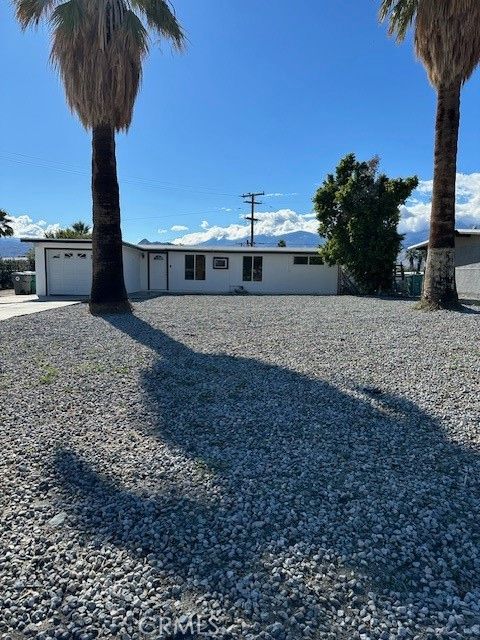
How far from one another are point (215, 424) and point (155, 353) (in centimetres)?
301

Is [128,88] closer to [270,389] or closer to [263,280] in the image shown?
[270,389]

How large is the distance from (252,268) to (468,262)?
10.3 m

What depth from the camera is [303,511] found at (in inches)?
96.3

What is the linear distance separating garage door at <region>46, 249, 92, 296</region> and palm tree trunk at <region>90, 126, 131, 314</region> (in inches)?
327

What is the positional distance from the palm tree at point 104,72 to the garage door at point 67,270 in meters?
8.31

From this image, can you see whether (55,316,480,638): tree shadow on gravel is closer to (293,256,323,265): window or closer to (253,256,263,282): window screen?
(253,256,263,282): window screen

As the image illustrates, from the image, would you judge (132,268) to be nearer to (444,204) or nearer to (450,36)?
(444,204)

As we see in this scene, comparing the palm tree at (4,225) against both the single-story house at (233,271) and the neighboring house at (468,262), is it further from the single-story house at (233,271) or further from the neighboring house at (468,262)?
the neighboring house at (468,262)

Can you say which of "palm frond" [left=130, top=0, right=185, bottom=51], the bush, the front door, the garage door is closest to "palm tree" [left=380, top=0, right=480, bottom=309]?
"palm frond" [left=130, top=0, right=185, bottom=51]

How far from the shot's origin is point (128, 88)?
10250 mm

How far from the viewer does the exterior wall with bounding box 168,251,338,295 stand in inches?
901

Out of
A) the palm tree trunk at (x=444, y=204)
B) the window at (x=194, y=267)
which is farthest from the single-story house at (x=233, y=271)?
the palm tree trunk at (x=444, y=204)

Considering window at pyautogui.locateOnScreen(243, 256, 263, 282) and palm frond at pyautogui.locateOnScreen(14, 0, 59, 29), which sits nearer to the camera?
palm frond at pyautogui.locateOnScreen(14, 0, 59, 29)

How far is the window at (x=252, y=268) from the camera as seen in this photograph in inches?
904
